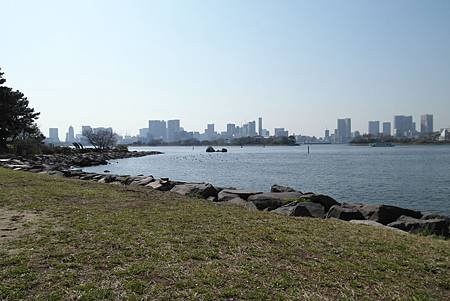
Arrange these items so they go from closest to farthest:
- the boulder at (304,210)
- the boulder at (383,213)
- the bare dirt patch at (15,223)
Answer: the bare dirt patch at (15,223) → the boulder at (304,210) → the boulder at (383,213)

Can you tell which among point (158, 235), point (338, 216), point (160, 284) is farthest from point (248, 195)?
point (160, 284)

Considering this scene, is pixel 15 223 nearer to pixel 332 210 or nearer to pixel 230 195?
pixel 332 210

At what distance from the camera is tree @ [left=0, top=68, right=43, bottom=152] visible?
41.3m

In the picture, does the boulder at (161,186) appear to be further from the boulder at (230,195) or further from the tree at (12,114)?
the tree at (12,114)

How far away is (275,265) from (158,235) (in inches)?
94.9

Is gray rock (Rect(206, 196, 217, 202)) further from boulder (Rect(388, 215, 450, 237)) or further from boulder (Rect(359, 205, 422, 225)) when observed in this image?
boulder (Rect(388, 215, 450, 237))

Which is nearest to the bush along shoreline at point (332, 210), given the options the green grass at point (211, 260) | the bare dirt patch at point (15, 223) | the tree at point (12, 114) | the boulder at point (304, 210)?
the boulder at point (304, 210)

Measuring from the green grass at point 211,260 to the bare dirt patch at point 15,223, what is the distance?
0.09 metres

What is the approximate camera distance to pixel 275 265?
5332 millimetres

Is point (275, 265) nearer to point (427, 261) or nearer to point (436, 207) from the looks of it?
point (427, 261)

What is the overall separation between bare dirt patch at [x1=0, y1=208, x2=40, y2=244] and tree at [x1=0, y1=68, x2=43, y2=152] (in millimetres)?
37348

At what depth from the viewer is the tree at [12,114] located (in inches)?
1625

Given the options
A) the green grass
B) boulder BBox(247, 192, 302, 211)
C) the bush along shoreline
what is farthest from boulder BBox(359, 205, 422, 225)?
the green grass

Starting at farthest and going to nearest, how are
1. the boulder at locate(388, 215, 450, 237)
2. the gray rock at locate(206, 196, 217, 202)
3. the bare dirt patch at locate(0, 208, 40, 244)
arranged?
the gray rock at locate(206, 196, 217, 202)
the boulder at locate(388, 215, 450, 237)
the bare dirt patch at locate(0, 208, 40, 244)
